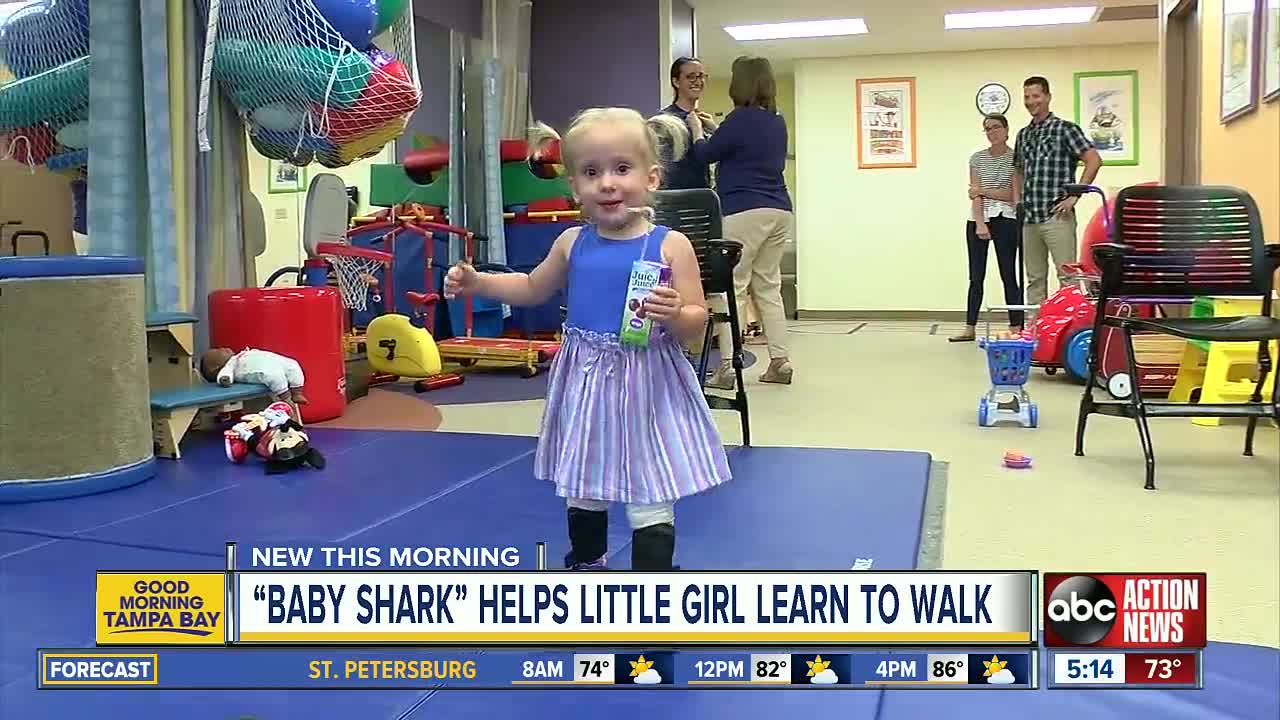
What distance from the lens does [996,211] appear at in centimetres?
755

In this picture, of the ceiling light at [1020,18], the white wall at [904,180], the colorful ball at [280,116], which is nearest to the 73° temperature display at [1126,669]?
the colorful ball at [280,116]

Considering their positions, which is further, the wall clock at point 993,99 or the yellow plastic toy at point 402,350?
the wall clock at point 993,99

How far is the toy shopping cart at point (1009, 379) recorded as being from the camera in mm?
3914

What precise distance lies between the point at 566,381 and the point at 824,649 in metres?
0.67

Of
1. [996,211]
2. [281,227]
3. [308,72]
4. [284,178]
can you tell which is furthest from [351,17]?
[996,211]

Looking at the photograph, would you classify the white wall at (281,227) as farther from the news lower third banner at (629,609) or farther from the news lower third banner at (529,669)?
the news lower third banner at (629,609)

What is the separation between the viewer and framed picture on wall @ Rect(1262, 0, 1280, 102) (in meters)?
4.10

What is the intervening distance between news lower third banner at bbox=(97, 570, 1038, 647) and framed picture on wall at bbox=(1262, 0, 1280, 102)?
3.42m

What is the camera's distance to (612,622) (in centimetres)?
153

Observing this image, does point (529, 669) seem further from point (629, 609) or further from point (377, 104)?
point (377, 104)

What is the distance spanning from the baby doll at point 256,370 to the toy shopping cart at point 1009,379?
244 centimetres

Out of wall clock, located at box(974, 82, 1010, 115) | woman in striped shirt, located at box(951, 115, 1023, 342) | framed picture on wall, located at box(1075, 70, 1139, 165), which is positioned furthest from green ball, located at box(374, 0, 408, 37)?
framed picture on wall, located at box(1075, 70, 1139, 165)

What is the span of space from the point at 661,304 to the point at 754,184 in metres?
3.32

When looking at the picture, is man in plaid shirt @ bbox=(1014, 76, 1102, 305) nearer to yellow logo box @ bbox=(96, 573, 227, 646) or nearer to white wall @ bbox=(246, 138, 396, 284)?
white wall @ bbox=(246, 138, 396, 284)
